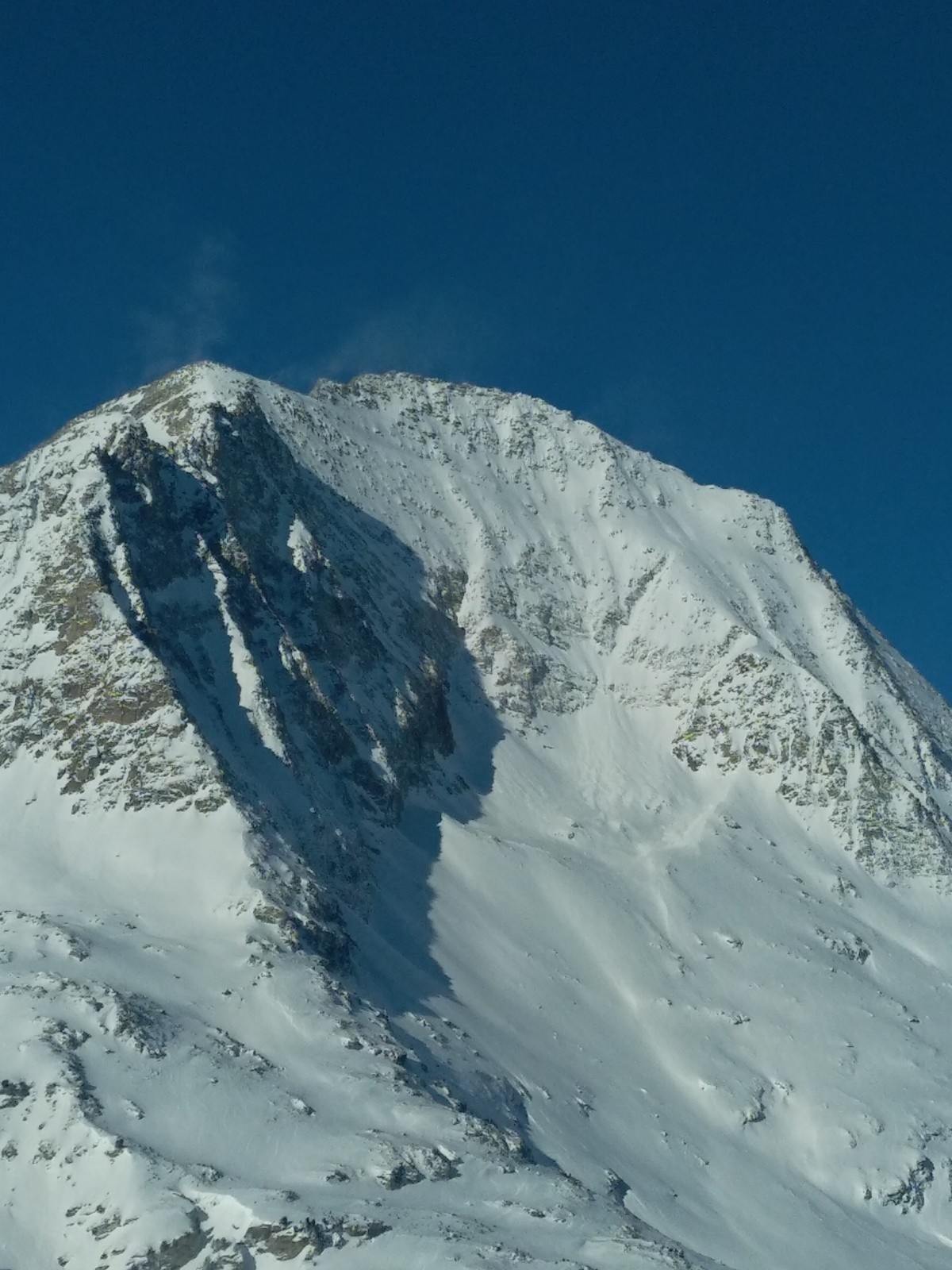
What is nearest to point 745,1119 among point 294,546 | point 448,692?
point 448,692

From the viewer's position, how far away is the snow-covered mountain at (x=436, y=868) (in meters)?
56.7

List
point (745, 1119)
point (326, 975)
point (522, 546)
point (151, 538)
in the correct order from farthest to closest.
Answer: point (522, 546) → point (151, 538) → point (745, 1119) → point (326, 975)

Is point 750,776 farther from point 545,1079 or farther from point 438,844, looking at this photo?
point 545,1079

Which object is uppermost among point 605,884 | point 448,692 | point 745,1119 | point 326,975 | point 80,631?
point 448,692

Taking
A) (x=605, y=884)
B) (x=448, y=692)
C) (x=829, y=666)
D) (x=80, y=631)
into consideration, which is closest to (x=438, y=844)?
(x=605, y=884)

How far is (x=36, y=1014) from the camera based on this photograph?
61094 mm

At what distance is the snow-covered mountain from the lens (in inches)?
2231

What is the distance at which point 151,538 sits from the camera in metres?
101

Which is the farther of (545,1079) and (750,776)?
(750,776)

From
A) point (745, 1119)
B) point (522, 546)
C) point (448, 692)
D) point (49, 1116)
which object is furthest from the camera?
point (522, 546)

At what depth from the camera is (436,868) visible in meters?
100

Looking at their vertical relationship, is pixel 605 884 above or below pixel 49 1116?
above

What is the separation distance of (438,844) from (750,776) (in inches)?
1376

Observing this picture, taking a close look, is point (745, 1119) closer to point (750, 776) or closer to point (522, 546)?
point (750, 776)
